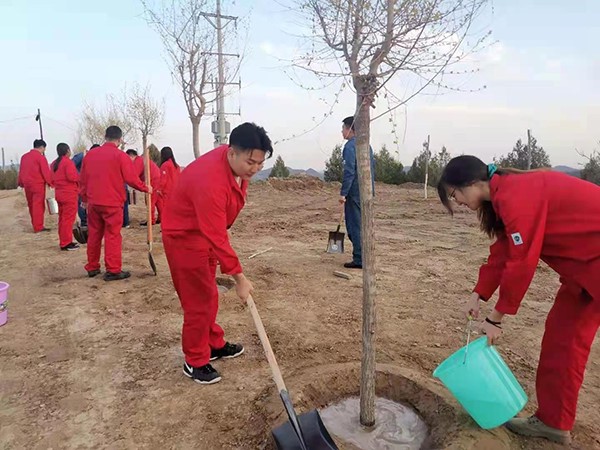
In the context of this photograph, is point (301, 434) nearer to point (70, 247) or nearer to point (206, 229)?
point (206, 229)

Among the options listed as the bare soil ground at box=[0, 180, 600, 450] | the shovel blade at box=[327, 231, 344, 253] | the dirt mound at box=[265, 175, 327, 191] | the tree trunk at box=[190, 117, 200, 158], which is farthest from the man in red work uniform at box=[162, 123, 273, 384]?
the dirt mound at box=[265, 175, 327, 191]

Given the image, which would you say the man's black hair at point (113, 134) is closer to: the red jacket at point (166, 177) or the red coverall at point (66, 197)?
the red coverall at point (66, 197)

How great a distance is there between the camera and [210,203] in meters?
2.76

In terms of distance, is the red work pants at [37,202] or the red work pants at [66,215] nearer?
the red work pants at [66,215]

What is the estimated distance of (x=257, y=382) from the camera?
326 cm

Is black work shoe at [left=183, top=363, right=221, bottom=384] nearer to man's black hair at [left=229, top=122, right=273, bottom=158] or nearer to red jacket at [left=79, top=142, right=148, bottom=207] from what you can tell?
man's black hair at [left=229, top=122, right=273, bottom=158]

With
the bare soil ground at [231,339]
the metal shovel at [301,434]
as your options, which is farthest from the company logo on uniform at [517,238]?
the metal shovel at [301,434]

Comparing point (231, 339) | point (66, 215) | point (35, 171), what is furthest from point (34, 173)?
point (231, 339)

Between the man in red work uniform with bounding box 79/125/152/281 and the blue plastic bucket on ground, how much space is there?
4.58 m

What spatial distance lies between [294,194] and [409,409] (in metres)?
16.5

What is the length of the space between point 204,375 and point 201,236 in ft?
3.31

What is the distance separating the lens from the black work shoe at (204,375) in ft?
10.7

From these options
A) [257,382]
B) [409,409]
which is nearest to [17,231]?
[257,382]

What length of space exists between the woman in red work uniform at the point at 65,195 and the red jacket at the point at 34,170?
1.21 metres
